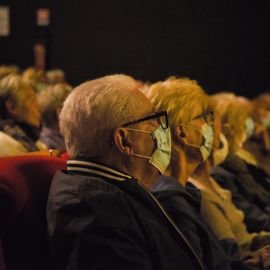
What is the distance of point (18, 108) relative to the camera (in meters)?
3.40

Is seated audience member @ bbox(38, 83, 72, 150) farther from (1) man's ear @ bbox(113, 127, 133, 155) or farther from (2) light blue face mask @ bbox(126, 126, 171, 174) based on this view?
(1) man's ear @ bbox(113, 127, 133, 155)

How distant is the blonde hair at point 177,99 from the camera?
2.22 metres

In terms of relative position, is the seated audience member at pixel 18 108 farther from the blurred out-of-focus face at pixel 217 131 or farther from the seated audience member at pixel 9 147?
the blurred out-of-focus face at pixel 217 131

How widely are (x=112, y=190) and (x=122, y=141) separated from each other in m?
0.17

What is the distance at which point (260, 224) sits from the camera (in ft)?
9.32

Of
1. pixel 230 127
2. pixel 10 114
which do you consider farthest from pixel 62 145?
pixel 230 127

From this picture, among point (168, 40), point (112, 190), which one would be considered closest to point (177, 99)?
point (112, 190)

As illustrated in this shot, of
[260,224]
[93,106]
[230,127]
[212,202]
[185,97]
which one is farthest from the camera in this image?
[230,127]

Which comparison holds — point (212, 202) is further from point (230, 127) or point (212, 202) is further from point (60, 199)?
point (60, 199)

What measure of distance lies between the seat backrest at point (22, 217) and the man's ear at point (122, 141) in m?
0.24

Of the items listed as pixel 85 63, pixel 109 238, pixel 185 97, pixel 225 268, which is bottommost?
pixel 85 63

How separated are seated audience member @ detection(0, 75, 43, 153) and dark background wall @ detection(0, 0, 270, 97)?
453 centimetres

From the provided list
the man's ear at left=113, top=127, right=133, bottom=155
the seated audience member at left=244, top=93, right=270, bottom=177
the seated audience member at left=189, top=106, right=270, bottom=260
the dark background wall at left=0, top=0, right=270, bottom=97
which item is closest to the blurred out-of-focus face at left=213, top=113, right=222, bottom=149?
the seated audience member at left=189, top=106, right=270, bottom=260

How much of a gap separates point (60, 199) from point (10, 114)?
6.62 ft
